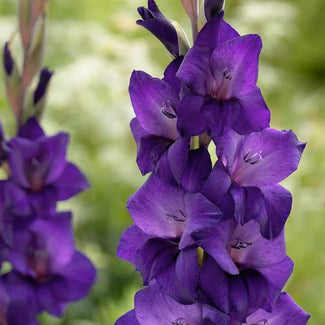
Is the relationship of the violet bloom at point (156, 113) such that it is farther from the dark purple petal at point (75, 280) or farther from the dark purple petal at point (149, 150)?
the dark purple petal at point (75, 280)

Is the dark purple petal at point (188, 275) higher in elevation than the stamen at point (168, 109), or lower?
lower

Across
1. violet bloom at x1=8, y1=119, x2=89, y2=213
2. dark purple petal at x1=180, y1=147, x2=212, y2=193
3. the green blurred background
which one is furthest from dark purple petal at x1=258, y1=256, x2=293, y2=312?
the green blurred background

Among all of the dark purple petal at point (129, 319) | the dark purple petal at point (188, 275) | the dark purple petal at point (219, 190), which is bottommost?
the dark purple petal at point (129, 319)

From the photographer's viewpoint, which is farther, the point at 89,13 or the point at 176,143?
the point at 89,13

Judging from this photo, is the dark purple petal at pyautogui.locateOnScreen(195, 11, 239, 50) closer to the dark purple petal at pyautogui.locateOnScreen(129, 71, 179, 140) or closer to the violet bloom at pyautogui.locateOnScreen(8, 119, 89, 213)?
the dark purple petal at pyautogui.locateOnScreen(129, 71, 179, 140)

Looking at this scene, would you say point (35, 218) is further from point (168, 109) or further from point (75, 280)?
point (168, 109)

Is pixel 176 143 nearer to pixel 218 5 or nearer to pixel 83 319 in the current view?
pixel 218 5

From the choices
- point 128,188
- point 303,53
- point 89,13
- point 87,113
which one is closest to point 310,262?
point 128,188

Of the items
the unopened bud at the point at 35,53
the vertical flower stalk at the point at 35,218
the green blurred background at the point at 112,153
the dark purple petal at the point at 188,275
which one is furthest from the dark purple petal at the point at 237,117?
the green blurred background at the point at 112,153
